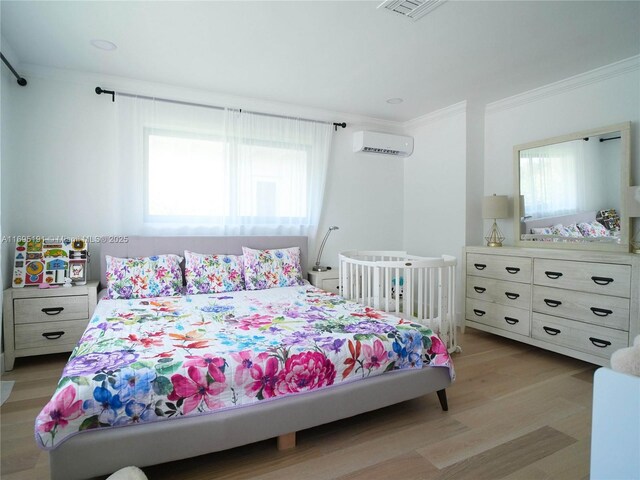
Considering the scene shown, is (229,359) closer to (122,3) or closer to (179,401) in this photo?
(179,401)

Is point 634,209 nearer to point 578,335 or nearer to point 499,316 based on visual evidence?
point 578,335

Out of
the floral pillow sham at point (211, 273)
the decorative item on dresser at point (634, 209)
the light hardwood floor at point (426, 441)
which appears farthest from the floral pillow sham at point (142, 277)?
the decorative item on dresser at point (634, 209)

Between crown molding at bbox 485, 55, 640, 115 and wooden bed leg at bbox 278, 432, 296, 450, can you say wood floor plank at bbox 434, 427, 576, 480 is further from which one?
crown molding at bbox 485, 55, 640, 115

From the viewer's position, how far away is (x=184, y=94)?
345cm

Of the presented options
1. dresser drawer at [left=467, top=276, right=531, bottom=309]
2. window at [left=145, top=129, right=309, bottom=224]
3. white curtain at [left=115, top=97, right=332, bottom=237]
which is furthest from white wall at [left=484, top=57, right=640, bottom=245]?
window at [left=145, top=129, right=309, bottom=224]

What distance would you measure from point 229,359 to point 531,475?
4.78ft

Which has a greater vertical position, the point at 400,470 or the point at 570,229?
the point at 570,229

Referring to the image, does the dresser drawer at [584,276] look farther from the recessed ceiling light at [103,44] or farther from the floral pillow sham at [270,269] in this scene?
the recessed ceiling light at [103,44]

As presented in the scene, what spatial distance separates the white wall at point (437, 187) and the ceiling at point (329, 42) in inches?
22.6

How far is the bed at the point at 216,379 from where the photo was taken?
53.5 inches

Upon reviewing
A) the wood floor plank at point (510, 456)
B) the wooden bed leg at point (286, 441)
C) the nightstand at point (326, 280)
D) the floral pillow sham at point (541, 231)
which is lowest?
the wood floor plank at point (510, 456)

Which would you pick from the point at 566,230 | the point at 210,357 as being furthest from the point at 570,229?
the point at 210,357

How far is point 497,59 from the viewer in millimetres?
2779

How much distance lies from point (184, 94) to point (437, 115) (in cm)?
276
